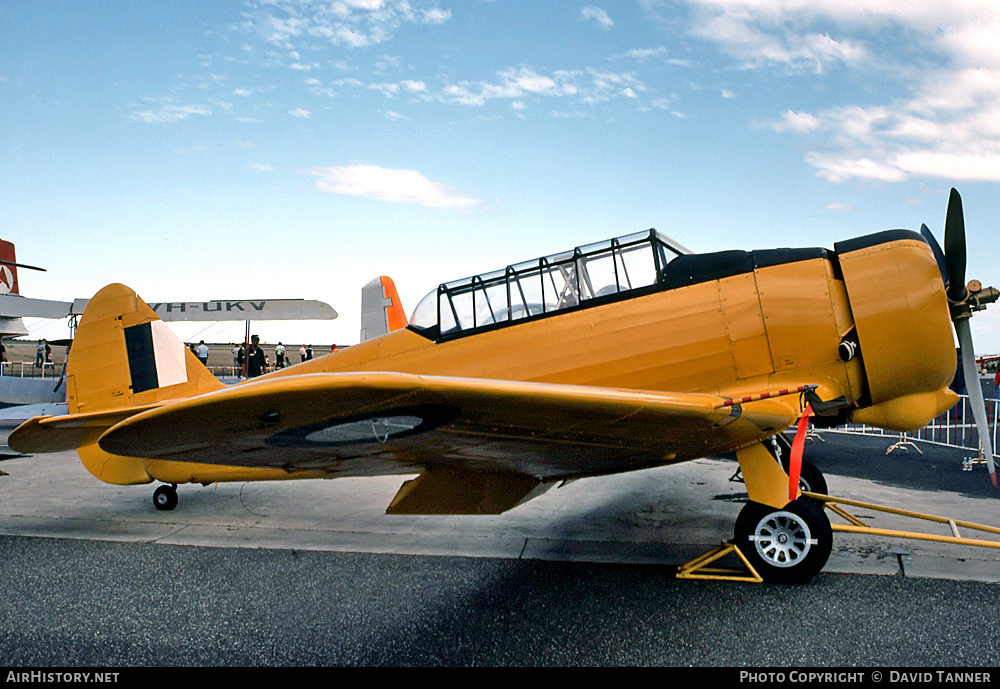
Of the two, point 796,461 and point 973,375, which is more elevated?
point 973,375

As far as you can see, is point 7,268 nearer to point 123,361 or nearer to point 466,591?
point 123,361

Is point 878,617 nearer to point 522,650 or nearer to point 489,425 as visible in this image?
point 522,650

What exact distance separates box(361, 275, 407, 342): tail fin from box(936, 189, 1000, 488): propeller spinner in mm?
11796

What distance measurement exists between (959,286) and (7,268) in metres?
33.1

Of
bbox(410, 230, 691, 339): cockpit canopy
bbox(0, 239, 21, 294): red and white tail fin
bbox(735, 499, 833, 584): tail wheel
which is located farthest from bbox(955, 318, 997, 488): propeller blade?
bbox(0, 239, 21, 294): red and white tail fin

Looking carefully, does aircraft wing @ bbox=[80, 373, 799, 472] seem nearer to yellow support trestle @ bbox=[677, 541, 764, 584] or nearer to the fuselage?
the fuselage

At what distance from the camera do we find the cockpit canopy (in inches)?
161

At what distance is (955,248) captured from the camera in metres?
3.98

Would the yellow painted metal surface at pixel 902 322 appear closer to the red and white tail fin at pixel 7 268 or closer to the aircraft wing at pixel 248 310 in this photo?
the aircraft wing at pixel 248 310

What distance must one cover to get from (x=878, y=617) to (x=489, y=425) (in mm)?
2309

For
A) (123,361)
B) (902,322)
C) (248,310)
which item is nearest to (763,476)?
(902,322)

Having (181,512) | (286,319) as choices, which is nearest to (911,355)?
(181,512)

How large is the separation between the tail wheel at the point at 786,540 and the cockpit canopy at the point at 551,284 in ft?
5.37

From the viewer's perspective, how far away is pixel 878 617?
9.99ft
